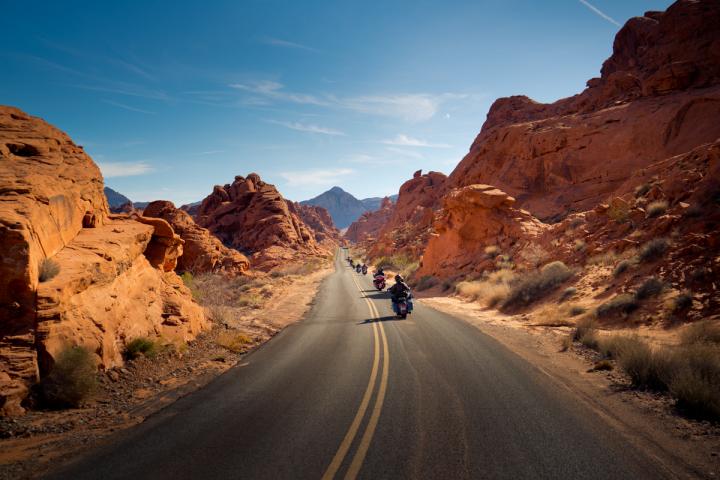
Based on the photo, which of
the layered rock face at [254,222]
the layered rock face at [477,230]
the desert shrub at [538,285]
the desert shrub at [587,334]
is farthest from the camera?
the layered rock face at [254,222]

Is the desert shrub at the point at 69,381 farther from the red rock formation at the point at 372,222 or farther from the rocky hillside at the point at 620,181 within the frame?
the red rock formation at the point at 372,222

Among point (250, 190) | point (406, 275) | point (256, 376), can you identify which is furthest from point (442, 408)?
point (250, 190)

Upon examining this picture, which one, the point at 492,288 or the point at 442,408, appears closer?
the point at 442,408

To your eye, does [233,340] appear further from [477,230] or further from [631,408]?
[477,230]

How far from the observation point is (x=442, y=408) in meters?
5.47

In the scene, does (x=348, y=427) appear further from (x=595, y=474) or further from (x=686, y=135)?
(x=686, y=135)

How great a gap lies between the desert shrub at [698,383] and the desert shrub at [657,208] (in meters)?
10.7

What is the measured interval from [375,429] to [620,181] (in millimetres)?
33578

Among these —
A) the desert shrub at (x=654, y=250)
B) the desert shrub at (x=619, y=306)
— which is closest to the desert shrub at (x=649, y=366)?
the desert shrub at (x=619, y=306)

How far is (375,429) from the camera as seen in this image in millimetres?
4832

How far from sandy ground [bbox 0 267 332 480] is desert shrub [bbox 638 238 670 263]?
43.3 feet

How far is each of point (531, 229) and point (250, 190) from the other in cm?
Answer: 5126

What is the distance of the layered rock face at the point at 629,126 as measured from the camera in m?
27.8

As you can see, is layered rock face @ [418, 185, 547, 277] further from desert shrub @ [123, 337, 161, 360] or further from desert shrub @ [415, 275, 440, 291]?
desert shrub @ [123, 337, 161, 360]
